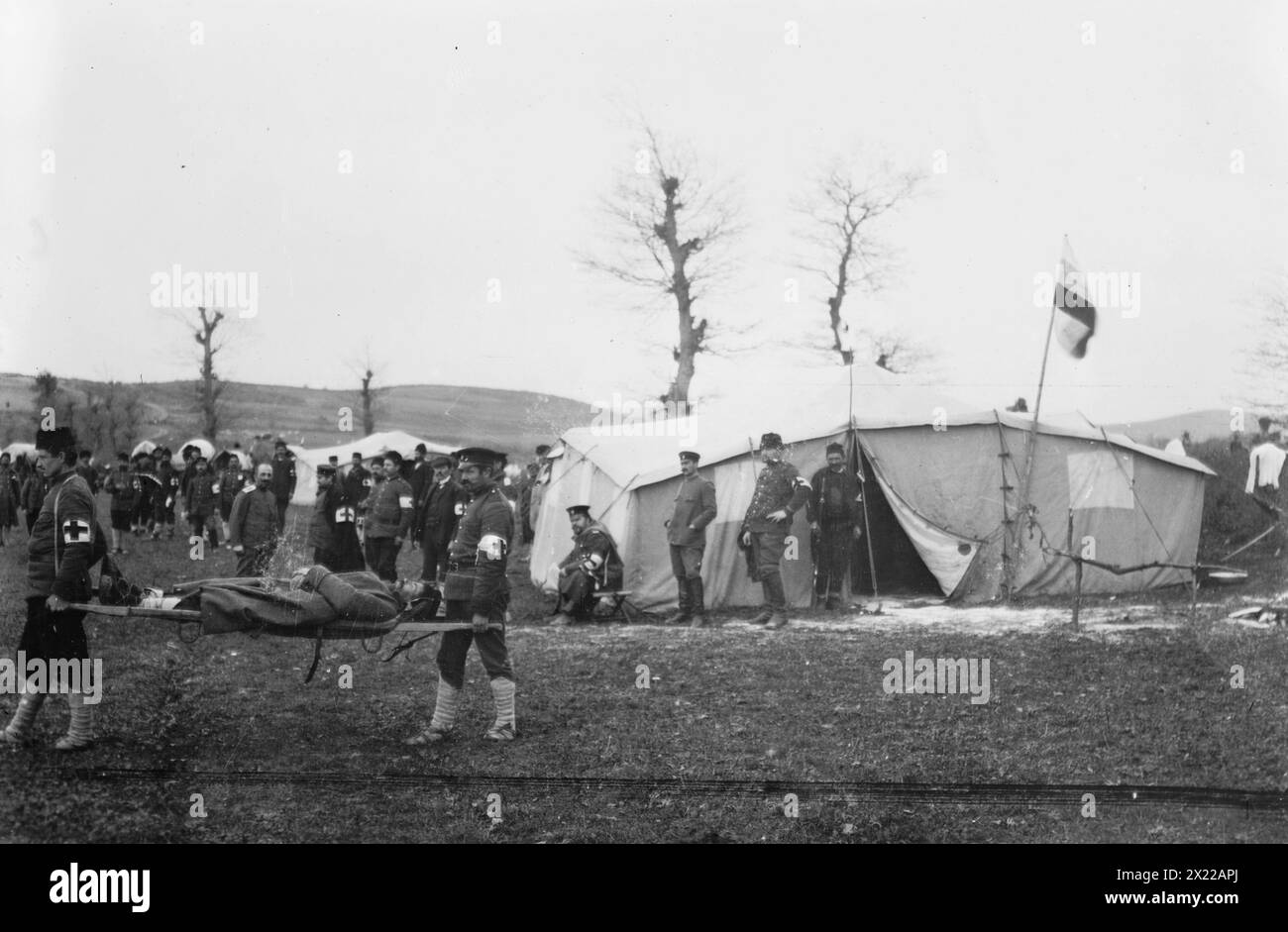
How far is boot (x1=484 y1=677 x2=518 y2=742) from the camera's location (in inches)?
260

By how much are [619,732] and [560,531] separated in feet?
28.9

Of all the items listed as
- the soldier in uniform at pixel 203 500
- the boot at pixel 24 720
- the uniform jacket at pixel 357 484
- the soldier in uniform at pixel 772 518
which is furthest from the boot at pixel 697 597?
the soldier in uniform at pixel 203 500

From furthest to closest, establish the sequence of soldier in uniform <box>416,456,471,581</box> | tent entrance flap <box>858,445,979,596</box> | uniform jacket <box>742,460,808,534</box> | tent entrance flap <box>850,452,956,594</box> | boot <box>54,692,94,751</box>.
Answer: tent entrance flap <box>850,452,956,594</box> → soldier in uniform <box>416,456,471,581</box> → tent entrance flap <box>858,445,979,596</box> → uniform jacket <box>742,460,808,534</box> → boot <box>54,692,94,751</box>

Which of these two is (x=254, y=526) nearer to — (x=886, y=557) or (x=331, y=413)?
(x=886, y=557)

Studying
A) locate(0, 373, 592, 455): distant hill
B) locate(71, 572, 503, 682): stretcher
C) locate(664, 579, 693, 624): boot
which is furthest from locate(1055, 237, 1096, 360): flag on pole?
locate(71, 572, 503, 682): stretcher

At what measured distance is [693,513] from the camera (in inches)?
459

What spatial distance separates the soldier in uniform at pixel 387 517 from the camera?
12.2m

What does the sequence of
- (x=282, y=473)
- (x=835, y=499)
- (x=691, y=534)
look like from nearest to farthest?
(x=691, y=534)
(x=835, y=499)
(x=282, y=473)

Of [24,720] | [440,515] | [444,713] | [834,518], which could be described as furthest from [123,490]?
[444,713]

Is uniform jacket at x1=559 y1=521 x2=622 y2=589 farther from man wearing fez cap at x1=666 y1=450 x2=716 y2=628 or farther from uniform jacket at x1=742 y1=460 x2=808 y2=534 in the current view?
uniform jacket at x1=742 y1=460 x2=808 y2=534

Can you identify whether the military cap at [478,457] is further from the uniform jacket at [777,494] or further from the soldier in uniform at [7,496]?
the soldier in uniform at [7,496]

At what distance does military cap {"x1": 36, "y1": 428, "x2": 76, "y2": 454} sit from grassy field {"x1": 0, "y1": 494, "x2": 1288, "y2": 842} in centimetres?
171

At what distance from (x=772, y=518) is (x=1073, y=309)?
3672mm
